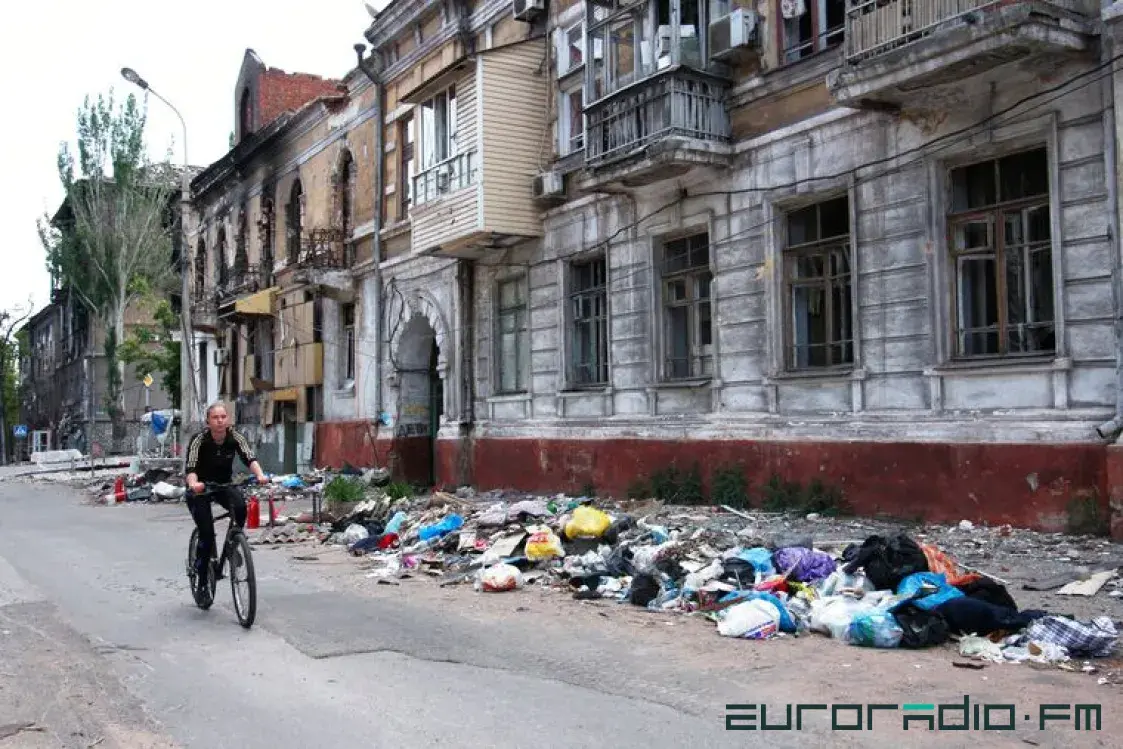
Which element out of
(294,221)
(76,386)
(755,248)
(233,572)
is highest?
(294,221)

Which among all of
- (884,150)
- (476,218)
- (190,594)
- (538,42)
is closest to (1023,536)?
(884,150)

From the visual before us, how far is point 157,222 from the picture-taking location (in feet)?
154

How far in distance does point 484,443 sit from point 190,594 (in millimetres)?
10413

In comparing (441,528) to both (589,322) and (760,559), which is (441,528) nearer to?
(760,559)

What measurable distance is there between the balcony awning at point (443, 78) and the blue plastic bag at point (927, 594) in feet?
44.0

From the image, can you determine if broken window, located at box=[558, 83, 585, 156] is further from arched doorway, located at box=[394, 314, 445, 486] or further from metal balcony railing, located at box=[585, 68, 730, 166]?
arched doorway, located at box=[394, 314, 445, 486]

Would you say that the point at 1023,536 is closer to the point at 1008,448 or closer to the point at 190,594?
the point at 1008,448

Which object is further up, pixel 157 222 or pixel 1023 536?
pixel 157 222

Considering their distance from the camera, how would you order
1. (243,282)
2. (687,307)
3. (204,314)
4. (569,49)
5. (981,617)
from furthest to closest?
(204,314), (243,282), (569,49), (687,307), (981,617)

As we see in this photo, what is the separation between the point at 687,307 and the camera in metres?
15.7

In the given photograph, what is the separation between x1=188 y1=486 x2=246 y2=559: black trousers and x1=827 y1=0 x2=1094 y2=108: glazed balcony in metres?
7.63

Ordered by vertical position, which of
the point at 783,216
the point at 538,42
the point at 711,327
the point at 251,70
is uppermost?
the point at 251,70

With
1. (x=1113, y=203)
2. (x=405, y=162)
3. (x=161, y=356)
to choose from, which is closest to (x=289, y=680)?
(x=1113, y=203)

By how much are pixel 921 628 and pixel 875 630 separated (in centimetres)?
30
